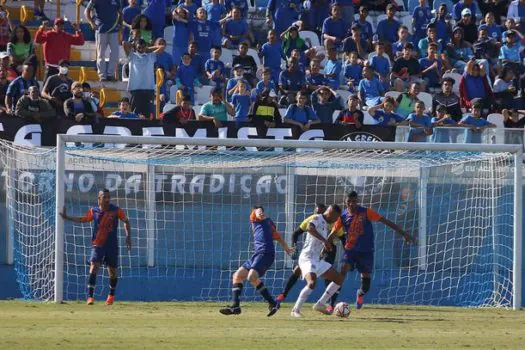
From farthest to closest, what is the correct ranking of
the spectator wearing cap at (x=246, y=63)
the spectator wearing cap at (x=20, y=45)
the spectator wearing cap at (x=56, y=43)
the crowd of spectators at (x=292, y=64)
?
the spectator wearing cap at (x=246, y=63) < the spectator wearing cap at (x=56, y=43) < the spectator wearing cap at (x=20, y=45) < the crowd of spectators at (x=292, y=64)

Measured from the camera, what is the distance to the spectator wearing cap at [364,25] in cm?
2744

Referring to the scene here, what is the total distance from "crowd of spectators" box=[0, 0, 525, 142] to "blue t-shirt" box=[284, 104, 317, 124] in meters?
0.02

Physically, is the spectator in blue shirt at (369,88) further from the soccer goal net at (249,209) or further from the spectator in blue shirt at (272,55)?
the soccer goal net at (249,209)

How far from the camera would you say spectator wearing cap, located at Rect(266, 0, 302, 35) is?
27.6m

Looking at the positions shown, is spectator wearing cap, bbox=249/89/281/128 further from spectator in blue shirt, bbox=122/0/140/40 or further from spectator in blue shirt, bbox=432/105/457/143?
spectator in blue shirt, bbox=122/0/140/40

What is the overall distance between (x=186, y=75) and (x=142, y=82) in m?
1.29

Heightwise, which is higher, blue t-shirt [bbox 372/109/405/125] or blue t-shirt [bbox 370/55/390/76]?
blue t-shirt [bbox 370/55/390/76]

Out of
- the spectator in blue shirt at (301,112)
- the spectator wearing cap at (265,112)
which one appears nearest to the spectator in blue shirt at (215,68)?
the spectator wearing cap at (265,112)

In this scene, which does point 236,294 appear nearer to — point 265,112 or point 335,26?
point 265,112

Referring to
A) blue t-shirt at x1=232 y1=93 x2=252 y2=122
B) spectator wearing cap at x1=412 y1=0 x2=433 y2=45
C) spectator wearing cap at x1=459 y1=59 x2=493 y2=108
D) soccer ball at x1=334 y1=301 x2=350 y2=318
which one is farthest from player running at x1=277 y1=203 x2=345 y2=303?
spectator wearing cap at x1=412 y1=0 x2=433 y2=45

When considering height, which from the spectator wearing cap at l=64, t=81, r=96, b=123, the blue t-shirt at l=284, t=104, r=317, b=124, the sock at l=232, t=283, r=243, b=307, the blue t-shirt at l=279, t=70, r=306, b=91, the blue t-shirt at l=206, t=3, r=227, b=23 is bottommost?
the sock at l=232, t=283, r=243, b=307

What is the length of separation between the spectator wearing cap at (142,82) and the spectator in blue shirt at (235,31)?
3158 mm

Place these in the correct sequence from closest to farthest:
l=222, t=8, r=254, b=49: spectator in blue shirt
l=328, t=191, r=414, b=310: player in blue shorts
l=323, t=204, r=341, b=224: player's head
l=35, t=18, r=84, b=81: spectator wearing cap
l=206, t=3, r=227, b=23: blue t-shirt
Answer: l=323, t=204, r=341, b=224: player's head → l=328, t=191, r=414, b=310: player in blue shorts → l=35, t=18, r=84, b=81: spectator wearing cap → l=206, t=3, r=227, b=23: blue t-shirt → l=222, t=8, r=254, b=49: spectator in blue shirt

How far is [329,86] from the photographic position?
24922 millimetres
